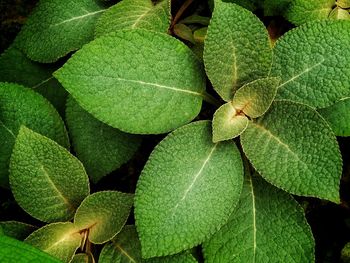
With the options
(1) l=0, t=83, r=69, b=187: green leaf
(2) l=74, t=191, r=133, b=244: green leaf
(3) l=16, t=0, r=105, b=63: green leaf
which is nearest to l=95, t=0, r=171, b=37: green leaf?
(3) l=16, t=0, r=105, b=63: green leaf

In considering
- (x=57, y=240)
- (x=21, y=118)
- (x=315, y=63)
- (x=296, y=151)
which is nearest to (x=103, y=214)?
(x=57, y=240)

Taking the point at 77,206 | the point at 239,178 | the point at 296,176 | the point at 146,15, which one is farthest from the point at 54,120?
the point at 296,176

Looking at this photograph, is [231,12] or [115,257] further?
[115,257]

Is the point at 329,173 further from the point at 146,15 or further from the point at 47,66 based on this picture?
→ the point at 47,66

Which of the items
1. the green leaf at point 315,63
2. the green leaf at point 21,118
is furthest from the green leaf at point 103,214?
the green leaf at point 315,63

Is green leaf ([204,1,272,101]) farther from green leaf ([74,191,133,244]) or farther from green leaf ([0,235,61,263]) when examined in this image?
green leaf ([0,235,61,263])

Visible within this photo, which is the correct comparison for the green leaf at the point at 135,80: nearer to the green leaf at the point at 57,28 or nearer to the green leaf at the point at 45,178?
the green leaf at the point at 45,178
